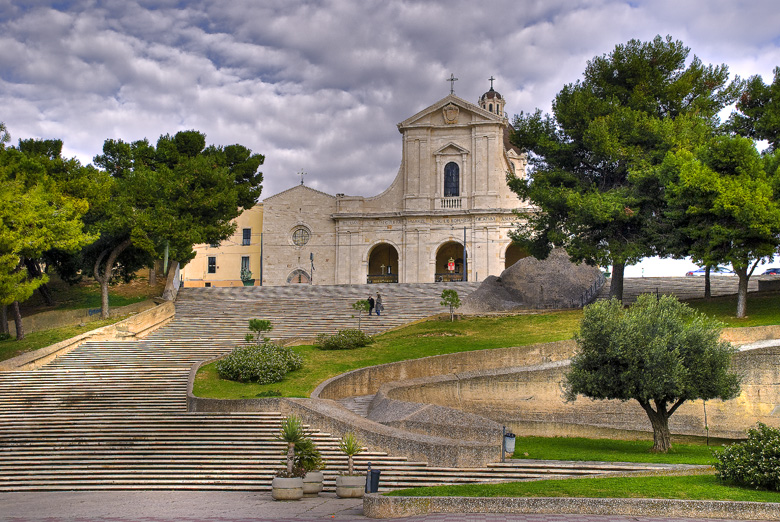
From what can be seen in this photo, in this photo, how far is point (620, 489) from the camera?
40.2 ft

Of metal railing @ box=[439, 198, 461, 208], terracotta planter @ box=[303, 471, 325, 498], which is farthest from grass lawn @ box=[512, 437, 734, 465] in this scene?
metal railing @ box=[439, 198, 461, 208]

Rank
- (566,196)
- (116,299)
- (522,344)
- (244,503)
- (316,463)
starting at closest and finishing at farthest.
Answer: (244,503) → (316,463) → (522,344) → (566,196) → (116,299)

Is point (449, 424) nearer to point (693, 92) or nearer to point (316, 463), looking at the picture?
point (316, 463)

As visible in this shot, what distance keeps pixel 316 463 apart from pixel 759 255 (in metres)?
18.8

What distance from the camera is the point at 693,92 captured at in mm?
34594

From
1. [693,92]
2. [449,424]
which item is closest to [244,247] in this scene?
[693,92]

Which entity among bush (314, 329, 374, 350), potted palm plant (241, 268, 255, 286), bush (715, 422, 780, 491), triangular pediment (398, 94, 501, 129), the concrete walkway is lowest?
the concrete walkway

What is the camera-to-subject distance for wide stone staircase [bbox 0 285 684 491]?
1568 cm

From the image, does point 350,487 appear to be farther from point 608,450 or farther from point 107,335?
point 107,335

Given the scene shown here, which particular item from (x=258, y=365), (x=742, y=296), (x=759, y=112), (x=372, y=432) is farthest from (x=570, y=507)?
(x=759, y=112)

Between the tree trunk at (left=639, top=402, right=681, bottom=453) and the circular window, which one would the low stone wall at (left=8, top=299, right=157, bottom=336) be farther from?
the tree trunk at (left=639, top=402, right=681, bottom=453)

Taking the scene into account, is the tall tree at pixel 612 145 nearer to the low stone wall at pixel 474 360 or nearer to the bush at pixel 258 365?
the low stone wall at pixel 474 360

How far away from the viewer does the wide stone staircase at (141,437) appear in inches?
617

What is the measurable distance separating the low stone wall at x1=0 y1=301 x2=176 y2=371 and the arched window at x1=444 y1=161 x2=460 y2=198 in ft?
74.1
